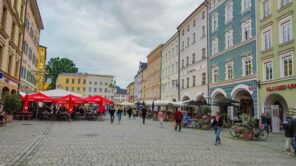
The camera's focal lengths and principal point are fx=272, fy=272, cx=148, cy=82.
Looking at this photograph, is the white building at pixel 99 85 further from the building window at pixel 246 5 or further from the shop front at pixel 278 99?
the shop front at pixel 278 99

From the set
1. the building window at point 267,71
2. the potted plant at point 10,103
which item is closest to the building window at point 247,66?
the building window at point 267,71

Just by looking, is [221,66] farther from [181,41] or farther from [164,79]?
[164,79]

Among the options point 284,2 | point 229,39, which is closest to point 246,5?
point 229,39

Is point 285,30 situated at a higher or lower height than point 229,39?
lower

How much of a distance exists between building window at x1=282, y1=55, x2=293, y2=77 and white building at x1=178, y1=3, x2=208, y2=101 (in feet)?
43.9

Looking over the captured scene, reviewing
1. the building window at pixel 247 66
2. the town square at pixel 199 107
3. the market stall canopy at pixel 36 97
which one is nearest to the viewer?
the town square at pixel 199 107

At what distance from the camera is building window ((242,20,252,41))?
26.9 meters

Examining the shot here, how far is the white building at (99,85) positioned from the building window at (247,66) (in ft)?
269

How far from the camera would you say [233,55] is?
29375mm

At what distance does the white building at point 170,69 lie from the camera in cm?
4825

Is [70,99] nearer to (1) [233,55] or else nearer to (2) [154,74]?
(1) [233,55]

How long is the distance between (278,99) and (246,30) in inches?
301

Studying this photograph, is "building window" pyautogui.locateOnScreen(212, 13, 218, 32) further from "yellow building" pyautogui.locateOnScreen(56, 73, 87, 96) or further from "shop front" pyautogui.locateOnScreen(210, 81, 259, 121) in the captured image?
"yellow building" pyautogui.locateOnScreen(56, 73, 87, 96)

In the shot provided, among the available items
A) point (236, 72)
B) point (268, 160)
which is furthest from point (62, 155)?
point (236, 72)
